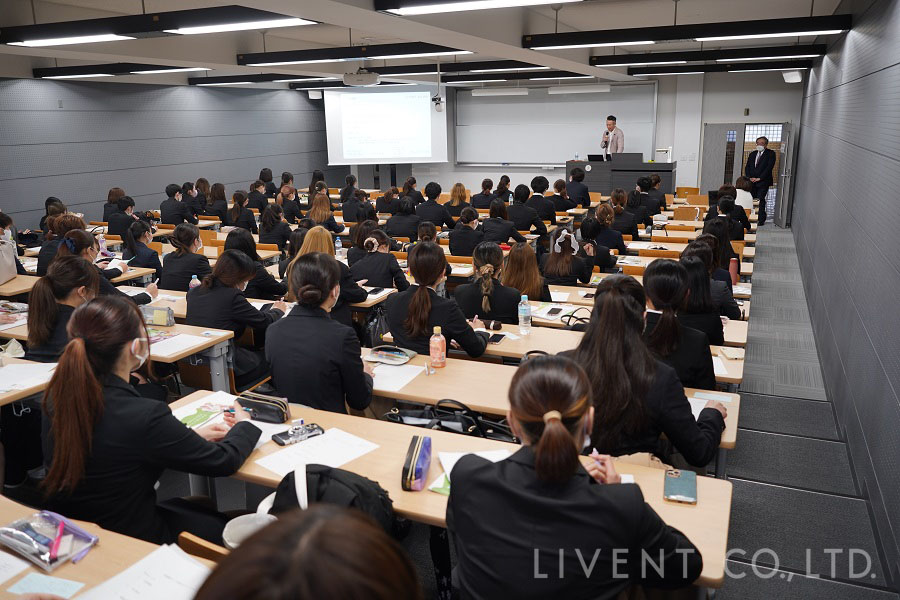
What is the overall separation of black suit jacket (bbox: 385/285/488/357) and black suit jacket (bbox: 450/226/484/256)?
3551mm

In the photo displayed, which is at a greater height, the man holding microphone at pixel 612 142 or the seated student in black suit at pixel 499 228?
the man holding microphone at pixel 612 142

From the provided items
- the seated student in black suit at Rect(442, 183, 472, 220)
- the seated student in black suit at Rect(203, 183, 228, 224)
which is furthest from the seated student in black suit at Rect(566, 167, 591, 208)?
the seated student in black suit at Rect(203, 183, 228, 224)

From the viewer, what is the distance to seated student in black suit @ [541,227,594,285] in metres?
5.99

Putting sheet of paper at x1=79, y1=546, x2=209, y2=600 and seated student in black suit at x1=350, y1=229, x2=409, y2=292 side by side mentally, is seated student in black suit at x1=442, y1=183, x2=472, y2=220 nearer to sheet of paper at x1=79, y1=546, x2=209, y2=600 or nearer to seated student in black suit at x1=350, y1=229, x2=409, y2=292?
seated student in black suit at x1=350, y1=229, x2=409, y2=292

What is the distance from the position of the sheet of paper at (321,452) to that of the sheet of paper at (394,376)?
24.4 inches

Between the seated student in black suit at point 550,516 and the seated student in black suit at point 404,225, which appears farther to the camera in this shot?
the seated student in black suit at point 404,225

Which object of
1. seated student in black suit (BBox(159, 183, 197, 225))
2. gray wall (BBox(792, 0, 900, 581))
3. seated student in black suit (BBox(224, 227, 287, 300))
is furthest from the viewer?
seated student in black suit (BBox(159, 183, 197, 225))

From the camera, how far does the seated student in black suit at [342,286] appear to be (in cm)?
532

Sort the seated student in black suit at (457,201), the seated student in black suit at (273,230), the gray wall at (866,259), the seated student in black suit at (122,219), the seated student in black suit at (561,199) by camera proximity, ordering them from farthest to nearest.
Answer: the seated student in black suit at (561,199)
the seated student in black suit at (457,201)
the seated student in black suit at (122,219)
the seated student in black suit at (273,230)
the gray wall at (866,259)

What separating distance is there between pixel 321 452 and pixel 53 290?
2.20 metres

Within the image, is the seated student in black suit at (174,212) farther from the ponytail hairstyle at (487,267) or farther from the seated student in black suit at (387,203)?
the ponytail hairstyle at (487,267)

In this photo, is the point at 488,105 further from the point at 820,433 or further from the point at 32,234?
the point at 820,433

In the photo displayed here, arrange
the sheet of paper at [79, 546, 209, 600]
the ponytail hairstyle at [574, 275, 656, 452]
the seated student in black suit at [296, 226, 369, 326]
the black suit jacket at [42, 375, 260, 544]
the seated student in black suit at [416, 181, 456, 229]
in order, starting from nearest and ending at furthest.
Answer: the sheet of paper at [79, 546, 209, 600] → the black suit jacket at [42, 375, 260, 544] → the ponytail hairstyle at [574, 275, 656, 452] → the seated student in black suit at [296, 226, 369, 326] → the seated student in black suit at [416, 181, 456, 229]

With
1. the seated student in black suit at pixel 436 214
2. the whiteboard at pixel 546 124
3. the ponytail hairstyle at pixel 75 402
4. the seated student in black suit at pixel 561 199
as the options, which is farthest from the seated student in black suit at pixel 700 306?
the whiteboard at pixel 546 124
